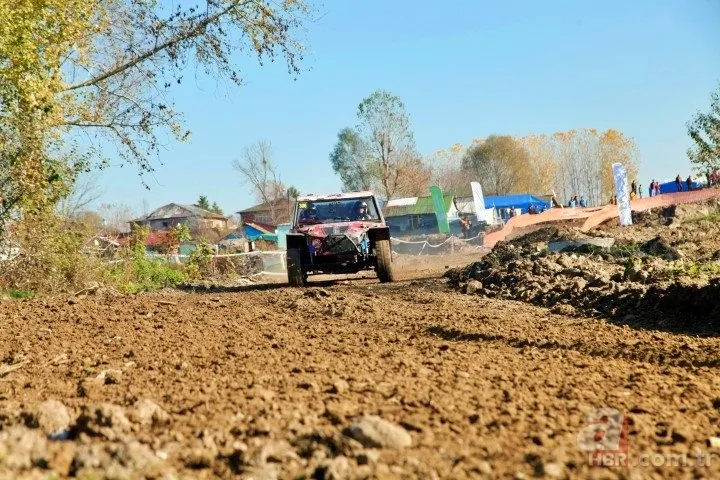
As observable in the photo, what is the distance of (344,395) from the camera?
381 cm

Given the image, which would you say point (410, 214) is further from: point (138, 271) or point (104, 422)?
point (104, 422)

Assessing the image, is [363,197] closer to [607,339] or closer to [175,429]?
[607,339]

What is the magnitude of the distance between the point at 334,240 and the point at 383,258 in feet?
3.09

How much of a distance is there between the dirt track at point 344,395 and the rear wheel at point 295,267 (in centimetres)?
563

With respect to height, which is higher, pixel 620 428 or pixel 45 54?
pixel 45 54

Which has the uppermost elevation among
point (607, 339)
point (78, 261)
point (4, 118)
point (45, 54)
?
point (45, 54)

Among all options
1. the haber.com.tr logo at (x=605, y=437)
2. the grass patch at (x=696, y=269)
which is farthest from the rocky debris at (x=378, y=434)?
the grass patch at (x=696, y=269)

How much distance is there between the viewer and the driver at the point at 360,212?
14.3 metres

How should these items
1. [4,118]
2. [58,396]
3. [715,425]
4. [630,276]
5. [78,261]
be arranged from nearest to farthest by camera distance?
1. [715,425]
2. [58,396]
3. [630,276]
4. [4,118]
5. [78,261]

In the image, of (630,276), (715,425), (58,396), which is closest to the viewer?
→ (715,425)

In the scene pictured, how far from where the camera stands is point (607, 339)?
645 centimetres

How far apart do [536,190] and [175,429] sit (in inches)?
2997

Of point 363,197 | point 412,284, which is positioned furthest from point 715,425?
point 363,197

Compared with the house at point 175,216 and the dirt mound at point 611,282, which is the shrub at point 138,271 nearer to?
the dirt mound at point 611,282
